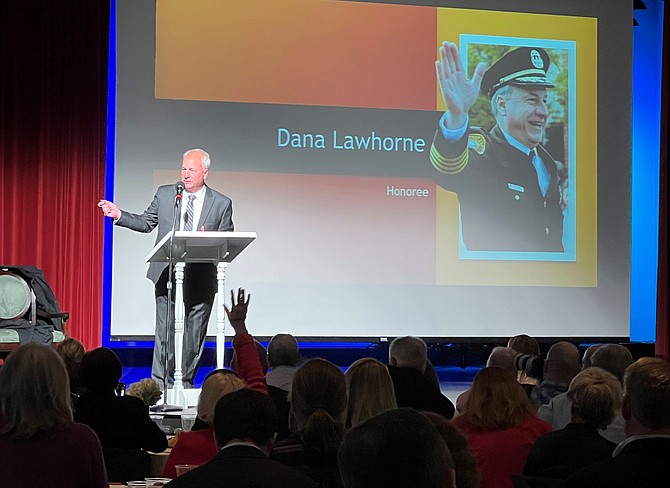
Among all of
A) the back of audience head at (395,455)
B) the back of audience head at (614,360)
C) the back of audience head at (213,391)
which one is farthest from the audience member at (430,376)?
the back of audience head at (395,455)

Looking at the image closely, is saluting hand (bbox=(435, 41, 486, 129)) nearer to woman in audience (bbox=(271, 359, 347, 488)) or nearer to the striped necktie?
the striped necktie

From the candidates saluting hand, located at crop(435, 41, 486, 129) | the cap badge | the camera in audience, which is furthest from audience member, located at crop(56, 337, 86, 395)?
the cap badge

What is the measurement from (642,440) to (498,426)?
779mm

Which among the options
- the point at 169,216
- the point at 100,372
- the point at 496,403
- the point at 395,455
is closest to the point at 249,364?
the point at 100,372

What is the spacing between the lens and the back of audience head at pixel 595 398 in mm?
2777

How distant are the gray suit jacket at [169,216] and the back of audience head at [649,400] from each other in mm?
4325

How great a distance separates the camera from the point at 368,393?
2902mm

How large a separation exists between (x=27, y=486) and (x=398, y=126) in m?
6.26

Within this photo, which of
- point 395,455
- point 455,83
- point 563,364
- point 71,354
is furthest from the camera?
point 455,83

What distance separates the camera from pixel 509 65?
27.0 ft

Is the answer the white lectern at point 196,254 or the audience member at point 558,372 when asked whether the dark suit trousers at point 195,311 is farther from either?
the audience member at point 558,372

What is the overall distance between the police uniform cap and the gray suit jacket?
2984mm

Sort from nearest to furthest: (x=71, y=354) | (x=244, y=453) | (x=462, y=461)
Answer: (x=462, y=461) < (x=244, y=453) < (x=71, y=354)

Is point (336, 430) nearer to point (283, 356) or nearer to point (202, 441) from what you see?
point (202, 441)
